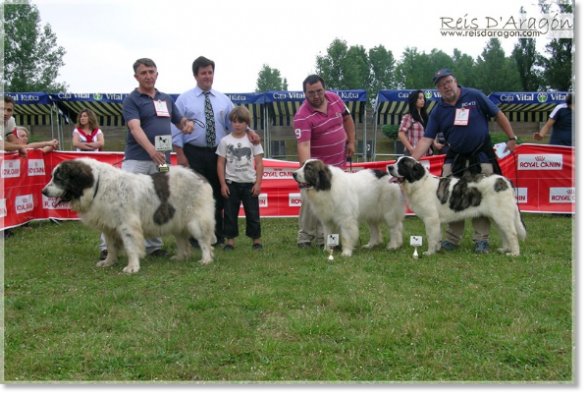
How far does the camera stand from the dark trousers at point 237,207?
6.45 m

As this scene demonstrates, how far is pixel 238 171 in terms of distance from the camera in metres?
6.35

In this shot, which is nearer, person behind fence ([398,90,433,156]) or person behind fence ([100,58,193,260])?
person behind fence ([100,58,193,260])

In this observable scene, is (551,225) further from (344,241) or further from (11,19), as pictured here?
(11,19)

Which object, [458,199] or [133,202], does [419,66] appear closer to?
[458,199]

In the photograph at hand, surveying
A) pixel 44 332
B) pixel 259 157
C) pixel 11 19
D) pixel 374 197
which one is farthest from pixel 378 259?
pixel 11 19

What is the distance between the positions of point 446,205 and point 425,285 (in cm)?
176

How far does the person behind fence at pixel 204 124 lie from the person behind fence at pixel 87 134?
3792 mm

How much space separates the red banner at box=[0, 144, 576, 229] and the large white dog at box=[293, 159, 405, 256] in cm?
273

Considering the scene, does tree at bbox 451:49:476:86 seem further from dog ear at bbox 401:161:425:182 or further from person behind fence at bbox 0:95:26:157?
person behind fence at bbox 0:95:26:157

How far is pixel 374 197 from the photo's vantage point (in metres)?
6.41

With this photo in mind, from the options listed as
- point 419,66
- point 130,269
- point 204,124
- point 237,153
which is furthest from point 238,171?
point 419,66

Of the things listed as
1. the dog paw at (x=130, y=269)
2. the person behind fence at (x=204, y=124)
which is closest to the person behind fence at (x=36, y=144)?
the person behind fence at (x=204, y=124)

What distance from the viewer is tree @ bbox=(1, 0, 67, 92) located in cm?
2670

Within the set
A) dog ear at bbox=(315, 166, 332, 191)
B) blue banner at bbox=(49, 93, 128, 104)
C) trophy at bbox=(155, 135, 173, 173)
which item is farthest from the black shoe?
blue banner at bbox=(49, 93, 128, 104)
